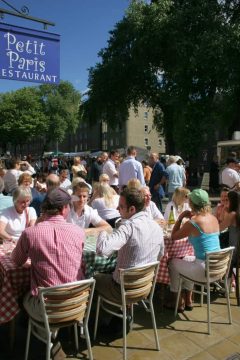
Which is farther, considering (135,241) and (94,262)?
(94,262)

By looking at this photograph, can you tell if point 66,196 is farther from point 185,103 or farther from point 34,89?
point 34,89

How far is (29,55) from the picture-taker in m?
4.95

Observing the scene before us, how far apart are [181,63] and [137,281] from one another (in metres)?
19.1

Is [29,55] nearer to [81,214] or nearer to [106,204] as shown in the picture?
[81,214]

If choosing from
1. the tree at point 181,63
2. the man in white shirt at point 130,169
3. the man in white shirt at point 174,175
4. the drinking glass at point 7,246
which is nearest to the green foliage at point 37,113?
the tree at point 181,63

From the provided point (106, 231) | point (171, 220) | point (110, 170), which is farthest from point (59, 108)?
point (106, 231)

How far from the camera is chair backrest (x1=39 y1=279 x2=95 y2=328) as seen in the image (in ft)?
8.57

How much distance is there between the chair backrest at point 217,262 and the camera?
3.58 meters

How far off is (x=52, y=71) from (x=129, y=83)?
67.6 feet

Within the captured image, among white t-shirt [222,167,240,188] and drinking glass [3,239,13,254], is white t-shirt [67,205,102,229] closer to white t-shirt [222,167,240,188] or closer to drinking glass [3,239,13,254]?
drinking glass [3,239,13,254]

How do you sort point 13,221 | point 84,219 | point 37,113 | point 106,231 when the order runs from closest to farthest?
point 106,231
point 13,221
point 84,219
point 37,113

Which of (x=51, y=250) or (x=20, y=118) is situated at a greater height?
(x=20, y=118)

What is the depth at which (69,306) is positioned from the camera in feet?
9.04

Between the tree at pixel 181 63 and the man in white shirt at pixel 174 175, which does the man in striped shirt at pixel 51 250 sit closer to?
the man in white shirt at pixel 174 175
